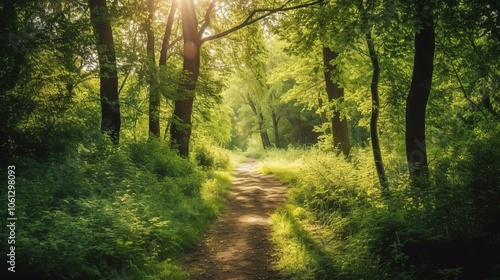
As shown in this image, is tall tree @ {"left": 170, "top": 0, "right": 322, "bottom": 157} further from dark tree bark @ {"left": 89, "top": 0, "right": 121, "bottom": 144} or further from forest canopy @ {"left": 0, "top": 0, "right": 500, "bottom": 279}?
dark tree bark @ {"left": 89, "top": 0, "right": 121, "bottom": 144}

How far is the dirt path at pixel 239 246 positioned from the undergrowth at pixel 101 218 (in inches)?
15.0

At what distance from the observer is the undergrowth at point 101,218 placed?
14.3ft

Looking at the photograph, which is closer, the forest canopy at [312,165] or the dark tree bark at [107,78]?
the forest canopy at [312,165]

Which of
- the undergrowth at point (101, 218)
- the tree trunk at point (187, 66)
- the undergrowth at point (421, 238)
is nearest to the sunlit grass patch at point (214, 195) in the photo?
the undergrowth at point (101, 218)

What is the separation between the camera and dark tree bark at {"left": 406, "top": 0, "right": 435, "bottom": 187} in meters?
6.71

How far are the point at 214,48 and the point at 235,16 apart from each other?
2.21m

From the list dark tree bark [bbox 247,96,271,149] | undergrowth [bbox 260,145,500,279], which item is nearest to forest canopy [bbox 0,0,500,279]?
undergrowth [bbox 260,145,500,279]

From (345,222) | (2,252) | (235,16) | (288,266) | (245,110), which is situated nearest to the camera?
(2,252)

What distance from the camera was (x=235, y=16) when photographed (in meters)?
14.4

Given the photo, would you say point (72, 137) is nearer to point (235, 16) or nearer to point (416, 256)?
point (416, 256)

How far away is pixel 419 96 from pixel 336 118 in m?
6.71

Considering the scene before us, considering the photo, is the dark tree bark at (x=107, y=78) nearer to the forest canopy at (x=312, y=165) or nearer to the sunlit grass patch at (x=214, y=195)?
the forest canopy at (x=312, y=165)

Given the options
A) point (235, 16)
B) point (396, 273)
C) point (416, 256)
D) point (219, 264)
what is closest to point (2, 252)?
point (219, 264)

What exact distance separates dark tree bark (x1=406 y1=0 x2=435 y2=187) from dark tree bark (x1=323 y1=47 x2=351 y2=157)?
19.2 feet
